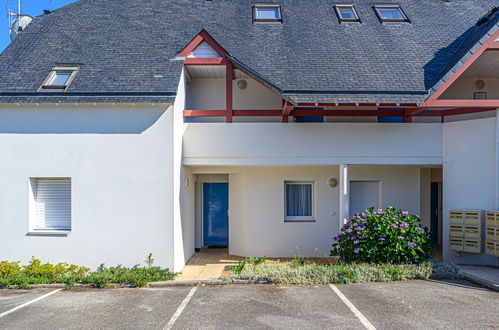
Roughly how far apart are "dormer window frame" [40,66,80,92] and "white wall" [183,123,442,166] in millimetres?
3423

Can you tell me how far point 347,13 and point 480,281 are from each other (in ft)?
32.9

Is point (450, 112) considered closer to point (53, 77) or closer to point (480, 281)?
point (480, 281)

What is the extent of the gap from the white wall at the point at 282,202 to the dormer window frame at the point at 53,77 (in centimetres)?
426

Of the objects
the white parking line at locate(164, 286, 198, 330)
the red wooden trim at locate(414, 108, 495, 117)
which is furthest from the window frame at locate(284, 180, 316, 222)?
the white parking line at locate(164, 286, 198, 330)

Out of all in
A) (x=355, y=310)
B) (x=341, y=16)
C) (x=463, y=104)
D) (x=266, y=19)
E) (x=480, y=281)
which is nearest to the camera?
(x=355, y=310)

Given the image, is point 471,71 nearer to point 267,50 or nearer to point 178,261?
point 267,50

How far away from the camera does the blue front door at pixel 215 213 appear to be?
11.9 metres

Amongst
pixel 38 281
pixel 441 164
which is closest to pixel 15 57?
pixel 38 281

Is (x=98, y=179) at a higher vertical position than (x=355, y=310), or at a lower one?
higher

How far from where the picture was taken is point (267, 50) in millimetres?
10633

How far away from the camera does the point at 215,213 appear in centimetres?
1189

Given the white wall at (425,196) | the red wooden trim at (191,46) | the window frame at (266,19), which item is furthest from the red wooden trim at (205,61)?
the white wall at (425,196)

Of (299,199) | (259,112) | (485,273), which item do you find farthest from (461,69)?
(299,199)

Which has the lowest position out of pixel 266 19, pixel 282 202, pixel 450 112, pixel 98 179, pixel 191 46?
pixel 282 202
